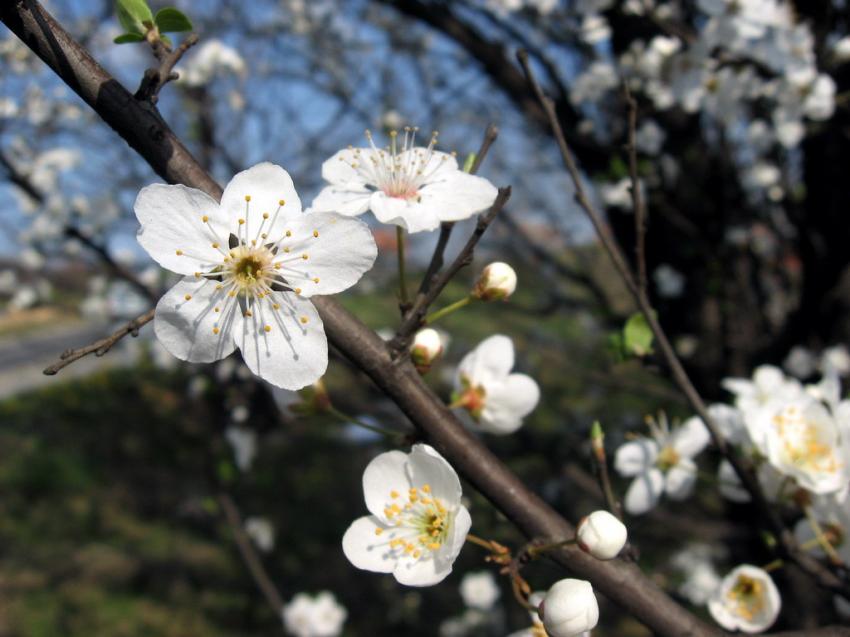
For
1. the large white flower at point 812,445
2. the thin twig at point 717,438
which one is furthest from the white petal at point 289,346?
the large white flower at point 812,445

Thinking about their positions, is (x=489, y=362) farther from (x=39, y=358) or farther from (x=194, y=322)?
(x=39, y=358)

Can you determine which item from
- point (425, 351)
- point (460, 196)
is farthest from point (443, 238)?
point (425, 351)

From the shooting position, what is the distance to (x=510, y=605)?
4059 millimetres

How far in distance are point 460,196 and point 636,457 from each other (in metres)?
0.90

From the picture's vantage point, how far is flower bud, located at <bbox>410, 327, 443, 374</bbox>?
40.4 inches

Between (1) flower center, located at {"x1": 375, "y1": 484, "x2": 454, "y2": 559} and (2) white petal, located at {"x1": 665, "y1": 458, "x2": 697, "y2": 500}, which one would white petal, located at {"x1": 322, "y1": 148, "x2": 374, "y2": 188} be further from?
(2) white petal, located at {"x1": 665, "y1": 458, "x2": 697, "y2": 500}

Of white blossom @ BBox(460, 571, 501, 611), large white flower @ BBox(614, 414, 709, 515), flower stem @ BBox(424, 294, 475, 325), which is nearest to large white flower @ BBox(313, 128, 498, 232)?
flower stem @ BBox(424, 294, 475, 325)

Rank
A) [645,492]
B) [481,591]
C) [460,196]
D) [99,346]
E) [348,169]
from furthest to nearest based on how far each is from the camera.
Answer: [481,591]
[645,492]
[348,169]
[460,196]
[99,346]

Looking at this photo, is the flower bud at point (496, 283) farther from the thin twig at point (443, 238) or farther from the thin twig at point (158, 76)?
the thin twig at point (158, 76)

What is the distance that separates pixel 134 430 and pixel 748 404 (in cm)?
822

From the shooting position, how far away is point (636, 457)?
1.56m

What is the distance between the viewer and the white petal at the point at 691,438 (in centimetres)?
152

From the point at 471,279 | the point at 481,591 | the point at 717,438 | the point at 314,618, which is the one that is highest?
the point at 717,438

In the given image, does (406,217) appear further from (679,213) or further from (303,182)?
(303,182)
